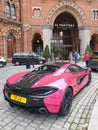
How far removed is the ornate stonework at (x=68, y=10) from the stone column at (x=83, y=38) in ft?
3.93

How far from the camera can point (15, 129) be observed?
14.2 ft

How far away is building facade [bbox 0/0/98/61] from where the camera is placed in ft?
89.7

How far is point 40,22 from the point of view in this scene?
31.2m

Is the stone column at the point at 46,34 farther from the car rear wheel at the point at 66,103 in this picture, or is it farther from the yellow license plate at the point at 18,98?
the yellow license plate at the point at 18,98

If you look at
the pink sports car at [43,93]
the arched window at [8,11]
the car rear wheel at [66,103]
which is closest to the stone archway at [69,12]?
the arched window at [8,11]

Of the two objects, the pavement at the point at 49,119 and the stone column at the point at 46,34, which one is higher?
the stone column at the point at 46,34

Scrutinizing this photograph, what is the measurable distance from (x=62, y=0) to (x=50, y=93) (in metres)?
28.9

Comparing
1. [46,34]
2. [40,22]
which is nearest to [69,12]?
[40,22]

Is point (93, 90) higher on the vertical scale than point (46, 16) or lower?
lower

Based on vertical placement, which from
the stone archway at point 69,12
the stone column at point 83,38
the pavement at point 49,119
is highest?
the stone archway at point 69,12

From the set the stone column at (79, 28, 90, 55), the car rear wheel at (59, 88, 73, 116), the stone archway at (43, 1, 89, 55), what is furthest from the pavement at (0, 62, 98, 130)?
the stone column at (79, 28, 90, 55)

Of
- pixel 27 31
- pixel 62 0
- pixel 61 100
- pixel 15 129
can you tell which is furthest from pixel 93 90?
pixel 62 0

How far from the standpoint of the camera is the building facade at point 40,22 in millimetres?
27328

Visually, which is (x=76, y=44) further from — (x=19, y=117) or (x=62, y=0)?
(x=19, y=117)
